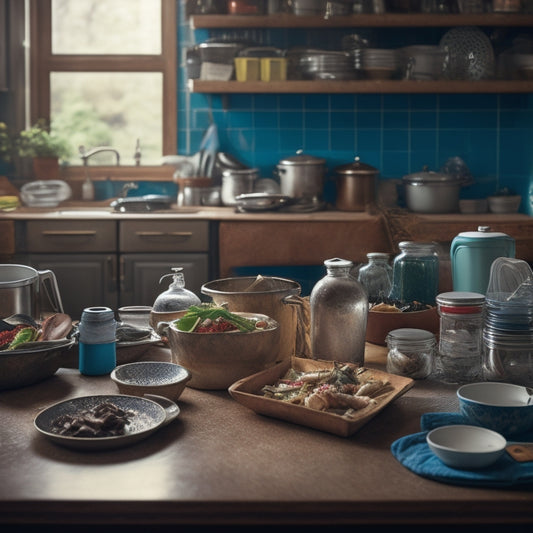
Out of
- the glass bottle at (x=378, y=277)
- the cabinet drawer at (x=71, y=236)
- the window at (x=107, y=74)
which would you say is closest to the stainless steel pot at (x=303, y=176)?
the window at (x=107, y=74)

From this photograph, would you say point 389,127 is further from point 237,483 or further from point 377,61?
point 237,483

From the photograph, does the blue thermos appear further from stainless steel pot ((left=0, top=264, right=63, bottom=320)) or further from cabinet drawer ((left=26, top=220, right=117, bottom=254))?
cabinet drawer ((left=26, top=220, right=117, bottom=254))

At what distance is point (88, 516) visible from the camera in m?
1.24

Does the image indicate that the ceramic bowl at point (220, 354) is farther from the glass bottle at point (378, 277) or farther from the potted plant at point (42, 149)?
the potted plant at point (42, 149)

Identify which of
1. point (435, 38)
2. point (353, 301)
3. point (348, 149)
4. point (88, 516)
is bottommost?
point (88, 516)

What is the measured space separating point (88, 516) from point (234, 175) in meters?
3.70

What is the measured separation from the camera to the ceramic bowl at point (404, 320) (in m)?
2.16

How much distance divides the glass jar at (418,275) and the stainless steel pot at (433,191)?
2.35 m

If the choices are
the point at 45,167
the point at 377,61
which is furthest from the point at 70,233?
the point at 377,61

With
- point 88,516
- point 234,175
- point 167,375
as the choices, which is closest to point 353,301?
point 167,375

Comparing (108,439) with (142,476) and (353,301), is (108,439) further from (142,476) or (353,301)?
(353,301)

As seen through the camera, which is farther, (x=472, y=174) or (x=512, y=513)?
(x=472, y=174)

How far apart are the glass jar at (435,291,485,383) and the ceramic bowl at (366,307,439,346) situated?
26 centimetres

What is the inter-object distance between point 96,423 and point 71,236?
3073 mm
